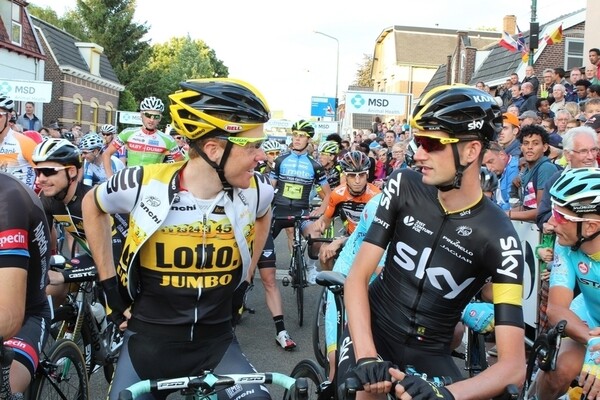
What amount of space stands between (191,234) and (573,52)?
1422 inches

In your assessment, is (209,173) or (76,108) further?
(76,108)

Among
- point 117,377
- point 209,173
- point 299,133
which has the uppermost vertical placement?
point 299,133

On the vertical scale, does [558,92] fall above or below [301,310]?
above

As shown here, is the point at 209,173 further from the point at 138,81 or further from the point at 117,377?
the point at 138,81

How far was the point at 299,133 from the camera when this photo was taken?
10922mm

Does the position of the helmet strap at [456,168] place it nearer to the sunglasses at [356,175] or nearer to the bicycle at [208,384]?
the bicycle at [208,384]

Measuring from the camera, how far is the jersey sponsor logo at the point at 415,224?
10.4 feet

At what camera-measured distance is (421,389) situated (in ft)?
8.05

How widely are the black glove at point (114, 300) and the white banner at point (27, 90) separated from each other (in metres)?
20.2

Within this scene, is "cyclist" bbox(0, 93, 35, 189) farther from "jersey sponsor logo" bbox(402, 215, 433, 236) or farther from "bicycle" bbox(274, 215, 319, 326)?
"jersey sponsor logo" bbox(402, 215, 433, 236)

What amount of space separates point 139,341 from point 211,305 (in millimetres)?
386

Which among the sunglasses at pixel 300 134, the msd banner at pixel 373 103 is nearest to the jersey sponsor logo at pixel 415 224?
the sunglasses at pixel 300 134

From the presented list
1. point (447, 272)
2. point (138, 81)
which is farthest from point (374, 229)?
point (138, 81)

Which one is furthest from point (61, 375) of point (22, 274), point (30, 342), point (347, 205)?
point (347, 205)
